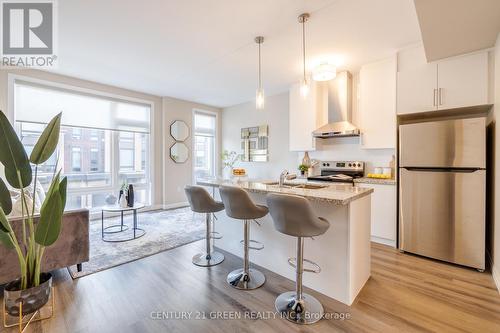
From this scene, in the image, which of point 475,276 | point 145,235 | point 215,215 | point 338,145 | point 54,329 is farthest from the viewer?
point 338,145

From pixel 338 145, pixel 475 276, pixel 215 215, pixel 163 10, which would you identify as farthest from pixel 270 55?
pixel 475 276

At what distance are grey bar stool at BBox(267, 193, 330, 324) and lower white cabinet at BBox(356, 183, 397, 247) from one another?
6.06 ft

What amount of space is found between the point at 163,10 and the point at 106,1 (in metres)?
0.53

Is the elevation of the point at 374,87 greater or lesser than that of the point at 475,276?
greater

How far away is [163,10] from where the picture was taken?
236cm

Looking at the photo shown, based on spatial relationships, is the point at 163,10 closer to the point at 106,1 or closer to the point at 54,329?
the point at 106,1

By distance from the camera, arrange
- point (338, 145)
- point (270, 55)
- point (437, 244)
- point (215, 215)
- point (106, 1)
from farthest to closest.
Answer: point (338, 145)
point (270, 55)
point (215, 215)
point (437, 244)
point (106, 1)

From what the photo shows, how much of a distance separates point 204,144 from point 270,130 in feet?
6.97

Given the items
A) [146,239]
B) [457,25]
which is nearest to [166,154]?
[146,239]

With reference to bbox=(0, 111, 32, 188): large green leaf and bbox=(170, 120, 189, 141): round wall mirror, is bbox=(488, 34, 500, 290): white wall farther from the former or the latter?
bbox=(170, 120, 189, 141): round wall mirror

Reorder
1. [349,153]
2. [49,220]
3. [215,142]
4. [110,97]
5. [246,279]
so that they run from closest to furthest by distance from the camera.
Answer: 1. [49,220]
2. [246,279]
3. [349,153]
4. [110,97]
5. [215,142]

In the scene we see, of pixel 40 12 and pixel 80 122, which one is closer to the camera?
pixel 40 12

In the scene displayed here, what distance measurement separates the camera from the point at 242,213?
2.08m

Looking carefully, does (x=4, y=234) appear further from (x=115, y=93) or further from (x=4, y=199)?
(x=115, y=93)
